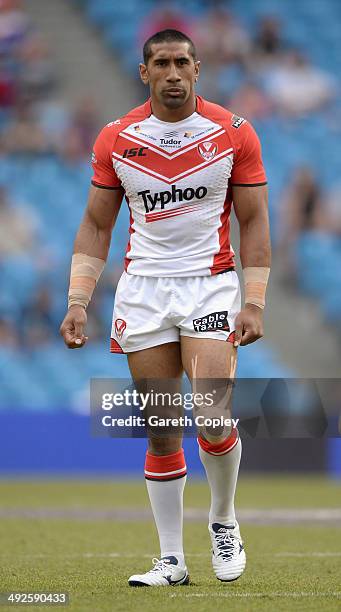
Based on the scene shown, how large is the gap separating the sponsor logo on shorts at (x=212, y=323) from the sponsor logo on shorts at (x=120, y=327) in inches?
15.3

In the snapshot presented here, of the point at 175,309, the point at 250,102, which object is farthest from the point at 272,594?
the point at 250,102

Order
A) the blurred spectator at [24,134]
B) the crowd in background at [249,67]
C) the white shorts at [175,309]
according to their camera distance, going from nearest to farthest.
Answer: the white shorts at [175,309]
the blurred spectator at [24,134]
the crowd in background at [249,67]

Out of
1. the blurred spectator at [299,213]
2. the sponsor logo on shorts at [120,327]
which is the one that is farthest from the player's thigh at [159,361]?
the blurred spectator at [299,213]

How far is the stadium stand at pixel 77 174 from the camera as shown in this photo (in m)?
16.5

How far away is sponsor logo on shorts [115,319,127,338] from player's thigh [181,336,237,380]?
36cm

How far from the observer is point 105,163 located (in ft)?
20.3

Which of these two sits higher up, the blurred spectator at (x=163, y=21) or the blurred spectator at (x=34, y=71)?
the blurred spectator at (x=163, y=21)

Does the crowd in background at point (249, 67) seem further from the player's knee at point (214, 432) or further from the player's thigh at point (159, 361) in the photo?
the player's knee at point (214, 432)

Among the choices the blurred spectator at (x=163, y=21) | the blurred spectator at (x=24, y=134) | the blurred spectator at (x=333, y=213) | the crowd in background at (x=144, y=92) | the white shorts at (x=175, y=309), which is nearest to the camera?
the white shorts at (x=175, y=309)

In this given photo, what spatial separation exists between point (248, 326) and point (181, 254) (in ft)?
1.66

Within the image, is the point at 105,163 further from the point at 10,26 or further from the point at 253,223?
the point at 10,26

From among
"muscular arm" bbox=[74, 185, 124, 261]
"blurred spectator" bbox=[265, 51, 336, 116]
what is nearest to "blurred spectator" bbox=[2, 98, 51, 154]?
"blurred spectator" bbox=[265, 51, 336, 116]

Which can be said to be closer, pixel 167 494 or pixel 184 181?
pixel 184 181

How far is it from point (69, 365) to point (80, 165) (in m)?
3.42
